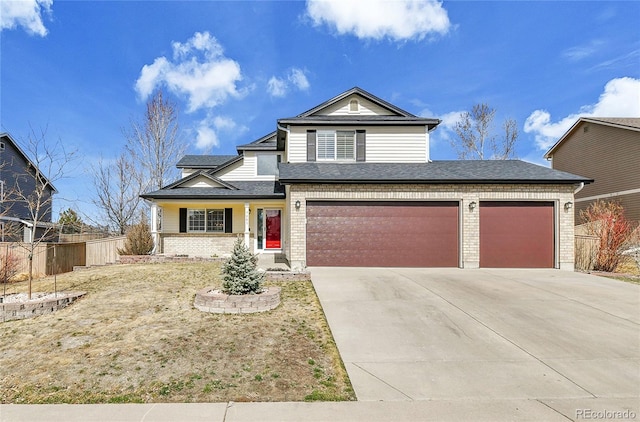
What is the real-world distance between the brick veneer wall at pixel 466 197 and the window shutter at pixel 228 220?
5070 mm

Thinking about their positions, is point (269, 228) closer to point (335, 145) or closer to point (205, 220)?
point (205, 220)

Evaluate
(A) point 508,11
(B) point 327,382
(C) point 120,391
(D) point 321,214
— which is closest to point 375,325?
(B) point 327,382

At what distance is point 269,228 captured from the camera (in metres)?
15.1

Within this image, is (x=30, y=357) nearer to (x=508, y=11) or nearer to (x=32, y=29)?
(x=32, y=29)

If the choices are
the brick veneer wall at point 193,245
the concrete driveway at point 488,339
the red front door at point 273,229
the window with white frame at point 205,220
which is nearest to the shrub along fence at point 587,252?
the concrete driveway at point 488,339

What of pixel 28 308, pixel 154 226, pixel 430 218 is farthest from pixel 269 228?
pixel 28 308

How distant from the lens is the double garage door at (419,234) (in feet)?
36.3

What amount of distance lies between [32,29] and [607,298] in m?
20.7

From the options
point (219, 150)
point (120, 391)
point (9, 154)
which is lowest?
point (120, 391)

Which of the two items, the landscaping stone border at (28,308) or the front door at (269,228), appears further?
the front door at (269,228)

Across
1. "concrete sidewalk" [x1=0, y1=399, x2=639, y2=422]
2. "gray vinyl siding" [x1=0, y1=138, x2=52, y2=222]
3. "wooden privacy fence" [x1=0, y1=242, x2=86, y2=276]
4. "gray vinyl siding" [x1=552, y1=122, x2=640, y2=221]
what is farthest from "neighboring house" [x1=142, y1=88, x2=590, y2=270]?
"gray vinyl siding" [x1=0, y1=138, x2=52, y2=222]

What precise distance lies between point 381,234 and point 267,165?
8.49 m

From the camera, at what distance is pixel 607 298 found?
7.29 meters

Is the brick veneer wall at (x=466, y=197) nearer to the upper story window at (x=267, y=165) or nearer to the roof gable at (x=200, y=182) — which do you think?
the roof gable at (x=200, y=182)
